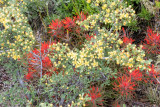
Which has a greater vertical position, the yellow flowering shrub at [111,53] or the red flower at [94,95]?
the yellow flowering shrub at [111,53]

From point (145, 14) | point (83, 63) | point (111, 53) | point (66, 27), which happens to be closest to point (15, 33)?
point (66, 27)

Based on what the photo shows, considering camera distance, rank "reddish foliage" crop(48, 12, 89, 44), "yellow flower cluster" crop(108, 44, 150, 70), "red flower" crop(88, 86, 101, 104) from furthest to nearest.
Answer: "reddish foliage" crop(48, 12, 89, 44) < "red flower" crop(88, 86, 101, 104) < "yellow flower cluster" crop(108, 44, 150, 70)

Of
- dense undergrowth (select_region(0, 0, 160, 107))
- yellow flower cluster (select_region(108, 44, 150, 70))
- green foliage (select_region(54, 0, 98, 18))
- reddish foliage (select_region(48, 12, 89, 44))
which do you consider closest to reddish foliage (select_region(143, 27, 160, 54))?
dense undergrowth (select_region(0, 0, 160, 107))

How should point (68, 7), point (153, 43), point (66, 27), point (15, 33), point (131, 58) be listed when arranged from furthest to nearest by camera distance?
point (68, 7)
point (66, 27)
point (153, 43)
point (15, 33)
point (131, 58)

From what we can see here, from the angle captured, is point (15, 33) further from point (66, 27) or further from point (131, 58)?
point (131, 58)

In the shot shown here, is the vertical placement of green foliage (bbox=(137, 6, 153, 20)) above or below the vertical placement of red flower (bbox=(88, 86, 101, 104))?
above

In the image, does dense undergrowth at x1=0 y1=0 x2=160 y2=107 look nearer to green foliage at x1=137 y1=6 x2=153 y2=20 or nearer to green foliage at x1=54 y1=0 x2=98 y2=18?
green foliage at x1=137 y1=6 x2=153 y2=20

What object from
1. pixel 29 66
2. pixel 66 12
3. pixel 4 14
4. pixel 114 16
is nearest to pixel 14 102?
pixel 29 66

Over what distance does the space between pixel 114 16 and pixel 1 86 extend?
2267 mm

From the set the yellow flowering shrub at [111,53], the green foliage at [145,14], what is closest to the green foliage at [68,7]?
the green foliage at [145,14]

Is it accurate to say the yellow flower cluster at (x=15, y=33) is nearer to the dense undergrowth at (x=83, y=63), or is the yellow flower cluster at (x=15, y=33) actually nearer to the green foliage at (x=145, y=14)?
the dense undergrowth at (x=83, y=63)

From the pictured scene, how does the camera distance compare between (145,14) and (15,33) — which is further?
(145,14)

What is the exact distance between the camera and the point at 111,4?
199 cm

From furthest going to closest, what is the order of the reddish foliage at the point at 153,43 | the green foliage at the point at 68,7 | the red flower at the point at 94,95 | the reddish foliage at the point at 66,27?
the green foliage at the point at 68,7
the reddish foliage at the point at 66,27
the reddish foliage at the point at 153,43
the red flower at the point at 94,95
